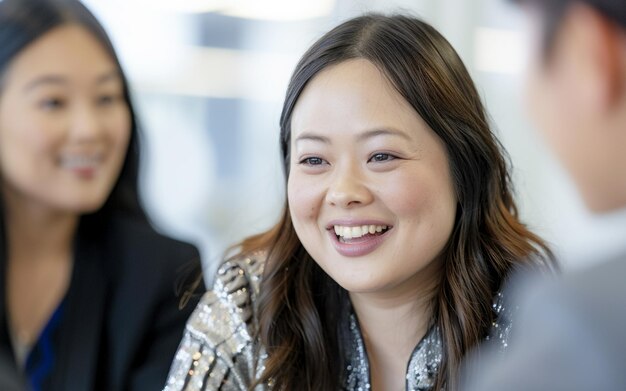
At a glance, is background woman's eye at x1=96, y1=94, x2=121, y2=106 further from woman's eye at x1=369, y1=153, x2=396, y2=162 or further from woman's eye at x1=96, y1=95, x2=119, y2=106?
woman's eye at x1=369, y1=153, x2=396, y2=162

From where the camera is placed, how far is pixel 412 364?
1.68 meters

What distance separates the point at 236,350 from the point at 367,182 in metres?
0.43

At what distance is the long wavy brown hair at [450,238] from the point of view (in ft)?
5.23

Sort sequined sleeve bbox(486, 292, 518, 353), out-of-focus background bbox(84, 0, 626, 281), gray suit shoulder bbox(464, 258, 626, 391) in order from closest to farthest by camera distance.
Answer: gray suit shoulder bbox(464, 258, 626, 391), sequined sleeve bbox(486, 292, 518, 353), out-of-focus background bbox(84, 0, 626, 281)

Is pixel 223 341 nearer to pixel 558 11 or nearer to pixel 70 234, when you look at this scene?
pixel 70 234

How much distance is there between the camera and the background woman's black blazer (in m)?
2.04

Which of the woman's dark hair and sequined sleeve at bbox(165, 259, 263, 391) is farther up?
the woman's dark hair

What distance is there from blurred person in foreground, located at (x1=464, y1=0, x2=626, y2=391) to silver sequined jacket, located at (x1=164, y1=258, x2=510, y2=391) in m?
0.97

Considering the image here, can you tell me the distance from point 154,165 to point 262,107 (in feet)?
1.51

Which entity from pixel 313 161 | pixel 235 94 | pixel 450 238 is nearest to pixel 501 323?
pixel 450 238

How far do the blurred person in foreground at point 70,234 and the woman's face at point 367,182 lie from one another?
61cm

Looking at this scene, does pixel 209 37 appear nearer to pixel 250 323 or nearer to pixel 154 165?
pixel 154 165

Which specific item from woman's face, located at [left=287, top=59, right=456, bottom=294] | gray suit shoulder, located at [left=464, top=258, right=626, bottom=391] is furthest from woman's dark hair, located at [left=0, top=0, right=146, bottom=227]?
gray suit shoulder, located at [left=464, top=258, right=626, bottom=391]

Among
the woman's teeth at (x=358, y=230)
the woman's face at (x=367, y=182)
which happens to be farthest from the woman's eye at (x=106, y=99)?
the woman's teeth at (x=358, y=230)
